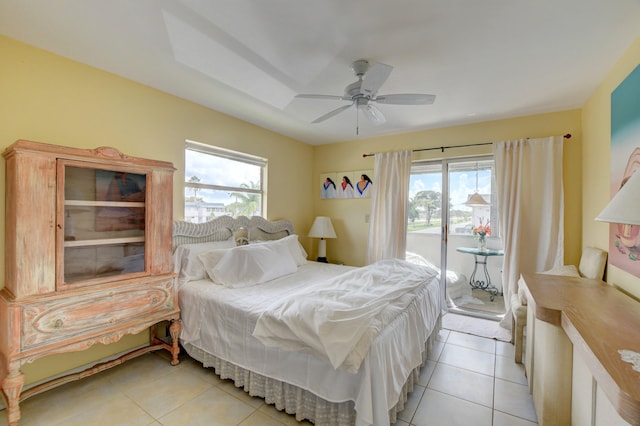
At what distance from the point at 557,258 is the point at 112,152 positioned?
14.4ft

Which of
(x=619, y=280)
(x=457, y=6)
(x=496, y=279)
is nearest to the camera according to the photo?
(x=457, y=6)

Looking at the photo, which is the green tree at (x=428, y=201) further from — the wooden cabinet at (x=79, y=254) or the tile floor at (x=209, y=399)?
the wooden cabinet at (x=79, y=254)

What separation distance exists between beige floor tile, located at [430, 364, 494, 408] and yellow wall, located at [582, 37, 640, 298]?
3.92 feet

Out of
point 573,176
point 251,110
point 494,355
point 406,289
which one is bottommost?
point 494,355

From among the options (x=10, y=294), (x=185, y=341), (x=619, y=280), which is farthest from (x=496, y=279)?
(x=10, y=294)

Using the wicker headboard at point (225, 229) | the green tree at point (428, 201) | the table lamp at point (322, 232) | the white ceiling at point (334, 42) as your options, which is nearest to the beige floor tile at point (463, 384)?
the green tree at point (428, 201)

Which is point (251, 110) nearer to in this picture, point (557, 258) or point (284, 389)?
point (284, 389)

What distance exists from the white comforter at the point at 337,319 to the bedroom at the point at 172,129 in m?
1.60

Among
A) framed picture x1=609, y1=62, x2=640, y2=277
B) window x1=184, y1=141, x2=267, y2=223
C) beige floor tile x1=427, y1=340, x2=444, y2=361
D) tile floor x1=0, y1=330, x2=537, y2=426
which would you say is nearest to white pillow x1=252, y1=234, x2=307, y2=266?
window x1=184, y1=141, x2=267, y2=223

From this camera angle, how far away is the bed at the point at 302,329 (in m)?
1.49

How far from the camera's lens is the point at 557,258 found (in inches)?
118

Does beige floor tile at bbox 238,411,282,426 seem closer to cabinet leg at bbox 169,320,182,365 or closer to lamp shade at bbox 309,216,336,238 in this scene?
cabinet leg at bbox 169,320,182,365

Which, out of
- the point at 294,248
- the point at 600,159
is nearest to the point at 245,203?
the point at 294,248

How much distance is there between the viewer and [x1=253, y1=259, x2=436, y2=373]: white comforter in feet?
4.79
